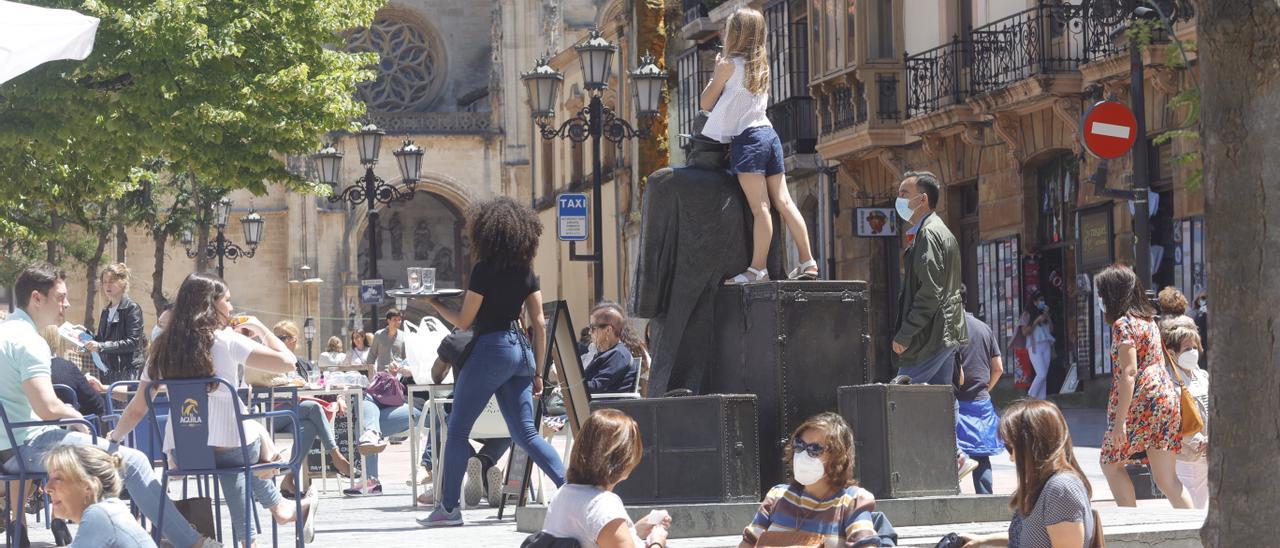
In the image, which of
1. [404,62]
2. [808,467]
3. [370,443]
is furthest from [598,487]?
[404,62]

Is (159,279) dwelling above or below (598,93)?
below

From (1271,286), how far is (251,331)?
22.1 feet

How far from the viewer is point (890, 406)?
9109 millimetres

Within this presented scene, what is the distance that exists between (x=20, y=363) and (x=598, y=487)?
396cm

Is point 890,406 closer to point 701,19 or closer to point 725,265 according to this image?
point 725,265

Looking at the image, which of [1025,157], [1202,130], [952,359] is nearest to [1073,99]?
[1025,157]

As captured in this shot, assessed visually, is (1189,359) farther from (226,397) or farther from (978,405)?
(226,397)

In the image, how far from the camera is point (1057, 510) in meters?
6.28

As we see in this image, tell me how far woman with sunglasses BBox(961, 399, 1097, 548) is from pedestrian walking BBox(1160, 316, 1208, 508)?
13.0 feet

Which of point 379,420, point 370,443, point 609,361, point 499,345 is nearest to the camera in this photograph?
point 499,345

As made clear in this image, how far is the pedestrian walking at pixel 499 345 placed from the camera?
33.8 feet

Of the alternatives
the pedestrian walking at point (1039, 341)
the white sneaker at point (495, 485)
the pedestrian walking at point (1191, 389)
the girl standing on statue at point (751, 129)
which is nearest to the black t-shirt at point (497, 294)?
the girl standing on statue at point (751, 129)

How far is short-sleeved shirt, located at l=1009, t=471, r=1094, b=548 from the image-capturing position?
6277 millimetres

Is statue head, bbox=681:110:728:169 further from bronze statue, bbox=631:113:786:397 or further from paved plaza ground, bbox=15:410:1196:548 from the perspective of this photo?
paved plaza ground, bbox=15:410:1196:548
